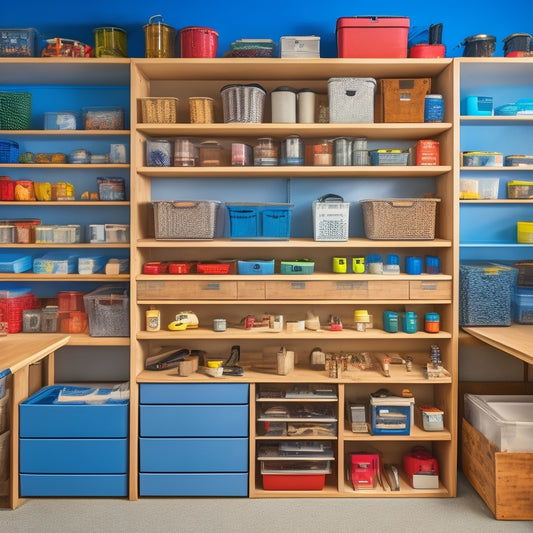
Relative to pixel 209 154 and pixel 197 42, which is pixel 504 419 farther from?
pixel 197 42

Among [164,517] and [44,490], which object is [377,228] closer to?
[164,517]

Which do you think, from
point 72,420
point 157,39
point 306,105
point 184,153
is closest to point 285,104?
point 306,105

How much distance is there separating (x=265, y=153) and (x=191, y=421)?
168cm

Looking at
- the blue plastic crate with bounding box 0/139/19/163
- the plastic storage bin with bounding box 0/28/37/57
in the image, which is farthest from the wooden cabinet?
the blue plastic crate with bounding box 0/139/19/163

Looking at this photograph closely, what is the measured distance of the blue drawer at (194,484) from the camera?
3.39 meters

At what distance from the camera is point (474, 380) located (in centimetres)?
395

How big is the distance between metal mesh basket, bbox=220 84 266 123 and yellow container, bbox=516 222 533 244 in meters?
1.84

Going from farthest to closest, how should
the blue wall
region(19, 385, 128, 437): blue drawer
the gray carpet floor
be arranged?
the blue wall → region(19, 385, 128, 437): blue drawer → the gray carpet floor

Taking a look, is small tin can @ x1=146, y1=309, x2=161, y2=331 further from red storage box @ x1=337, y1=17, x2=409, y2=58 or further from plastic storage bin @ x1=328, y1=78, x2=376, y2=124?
red storage box @ x1=337, y1=17, x2=409, y2=58

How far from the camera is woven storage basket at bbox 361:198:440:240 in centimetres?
344

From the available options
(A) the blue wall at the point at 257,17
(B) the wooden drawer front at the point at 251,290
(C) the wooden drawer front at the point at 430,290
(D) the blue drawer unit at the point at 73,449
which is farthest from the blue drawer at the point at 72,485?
(A) the blue wall at the point at 257,17

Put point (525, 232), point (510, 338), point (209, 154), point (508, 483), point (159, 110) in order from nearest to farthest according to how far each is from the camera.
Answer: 1. point (508, 483)
2. point (510, 338)
3. point (159, 110)
4. point (209, 154)
5. point (525, 232)

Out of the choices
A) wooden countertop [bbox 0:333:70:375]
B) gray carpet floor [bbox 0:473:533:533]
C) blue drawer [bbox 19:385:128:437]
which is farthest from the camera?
blue drawer [bbox 19:385:128:437]

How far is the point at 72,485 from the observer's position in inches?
132
